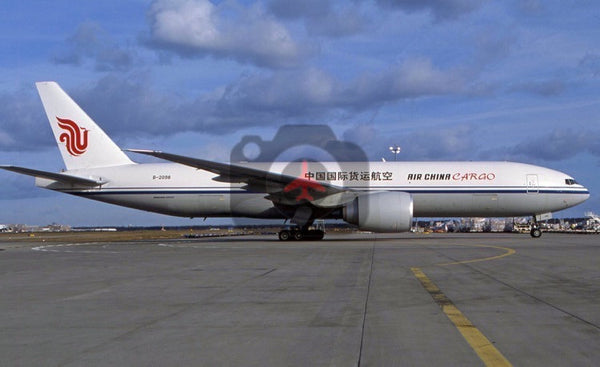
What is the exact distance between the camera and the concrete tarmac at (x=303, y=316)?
5.02m

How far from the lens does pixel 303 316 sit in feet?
22.9

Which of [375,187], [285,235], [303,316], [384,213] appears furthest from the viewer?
[285,235]

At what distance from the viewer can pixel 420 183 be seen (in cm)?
2755

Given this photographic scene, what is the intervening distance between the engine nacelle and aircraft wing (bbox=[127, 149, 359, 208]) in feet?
5.31

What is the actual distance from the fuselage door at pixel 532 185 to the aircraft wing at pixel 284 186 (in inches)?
332

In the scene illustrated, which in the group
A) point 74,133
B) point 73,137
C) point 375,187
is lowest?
point 375,187

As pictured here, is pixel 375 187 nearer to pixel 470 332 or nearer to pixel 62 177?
pixel 62 177

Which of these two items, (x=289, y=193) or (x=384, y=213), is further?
(x=289, y=193)

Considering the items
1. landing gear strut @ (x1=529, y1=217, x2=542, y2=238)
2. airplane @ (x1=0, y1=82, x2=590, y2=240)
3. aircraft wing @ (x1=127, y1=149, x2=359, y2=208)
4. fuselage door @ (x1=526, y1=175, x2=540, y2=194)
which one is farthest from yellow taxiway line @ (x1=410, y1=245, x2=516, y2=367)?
landing gear strut @ (x1=529, y1=217, x2=542, y2=238)

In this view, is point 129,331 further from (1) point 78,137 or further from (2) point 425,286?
(1) point 78,137

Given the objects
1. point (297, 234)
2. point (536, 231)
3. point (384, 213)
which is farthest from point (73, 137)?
point (536, 231)

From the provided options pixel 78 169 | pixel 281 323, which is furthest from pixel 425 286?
pixel 78 169

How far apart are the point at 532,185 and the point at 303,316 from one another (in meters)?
23.9

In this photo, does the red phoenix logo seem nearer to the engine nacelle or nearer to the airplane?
the airplane
